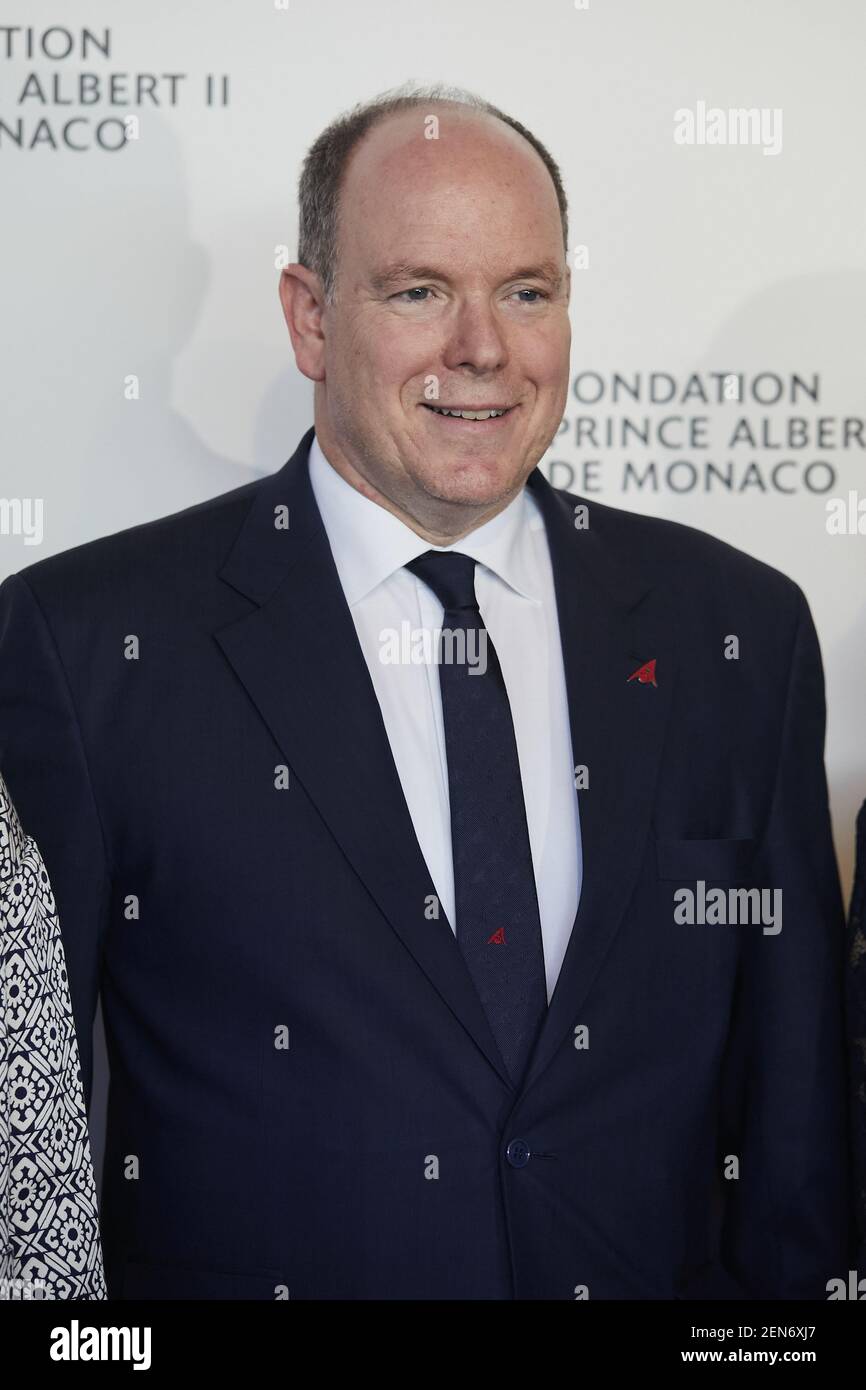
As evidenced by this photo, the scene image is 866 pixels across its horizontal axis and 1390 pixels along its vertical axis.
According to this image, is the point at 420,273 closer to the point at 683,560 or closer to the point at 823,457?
the point at 683,560

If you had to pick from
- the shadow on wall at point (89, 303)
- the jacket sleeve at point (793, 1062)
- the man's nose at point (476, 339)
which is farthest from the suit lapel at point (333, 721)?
the shadow on wall at point (89, 303)

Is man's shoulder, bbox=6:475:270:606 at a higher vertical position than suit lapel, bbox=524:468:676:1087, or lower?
higher

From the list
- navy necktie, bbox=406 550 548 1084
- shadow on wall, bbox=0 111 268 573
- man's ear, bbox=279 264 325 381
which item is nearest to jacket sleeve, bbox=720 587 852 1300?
navy necktie, bbox=406 550 548 1084

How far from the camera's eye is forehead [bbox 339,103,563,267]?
2031 mm

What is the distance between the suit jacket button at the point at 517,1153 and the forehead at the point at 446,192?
1.00 m

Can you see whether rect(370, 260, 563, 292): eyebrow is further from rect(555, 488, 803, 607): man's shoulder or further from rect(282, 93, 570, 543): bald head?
rect(555, 488, 803, 607): man's shoulder

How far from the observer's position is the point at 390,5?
2592 millimetres

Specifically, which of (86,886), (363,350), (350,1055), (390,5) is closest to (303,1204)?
(350,1055)

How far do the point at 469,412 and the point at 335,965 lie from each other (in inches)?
25.5

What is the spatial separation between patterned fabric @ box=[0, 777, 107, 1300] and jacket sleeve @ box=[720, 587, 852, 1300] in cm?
85

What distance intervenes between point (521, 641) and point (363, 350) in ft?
1.29

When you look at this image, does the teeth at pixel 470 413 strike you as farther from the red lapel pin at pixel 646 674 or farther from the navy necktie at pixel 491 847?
the red lapel pin at pixel 646 674

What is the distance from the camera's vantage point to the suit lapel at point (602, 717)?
1984mm
